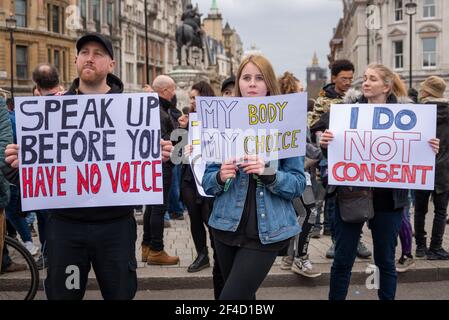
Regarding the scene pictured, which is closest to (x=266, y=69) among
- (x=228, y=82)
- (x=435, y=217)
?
(x=228, y=82)

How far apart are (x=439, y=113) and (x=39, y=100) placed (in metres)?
4.78

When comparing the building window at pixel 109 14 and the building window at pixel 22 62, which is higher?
the building window at pixel 109 14

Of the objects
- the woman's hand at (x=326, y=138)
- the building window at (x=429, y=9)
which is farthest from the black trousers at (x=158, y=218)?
the building window at (x=429, y=9)

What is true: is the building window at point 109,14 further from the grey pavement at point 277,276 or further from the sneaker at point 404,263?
the sneaker at point 404,263

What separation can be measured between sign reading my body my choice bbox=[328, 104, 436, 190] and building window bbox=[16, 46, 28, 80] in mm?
43926

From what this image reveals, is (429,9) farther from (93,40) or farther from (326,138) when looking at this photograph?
(93,40)

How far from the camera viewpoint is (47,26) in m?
48.2

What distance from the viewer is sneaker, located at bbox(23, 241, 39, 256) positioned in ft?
23.7

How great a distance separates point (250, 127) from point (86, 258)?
1.36 m

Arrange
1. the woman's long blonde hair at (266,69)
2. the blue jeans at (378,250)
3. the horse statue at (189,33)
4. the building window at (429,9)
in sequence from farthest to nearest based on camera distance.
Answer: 1. the building window at (429,9)
2. the horse statue at (189,33)
3. the blue jeans at (378,250)
4. the woman's long blonde hair at (266,69)

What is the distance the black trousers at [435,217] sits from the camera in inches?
277

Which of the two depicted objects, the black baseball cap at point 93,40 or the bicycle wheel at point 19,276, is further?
the bicycle wheel at point 19,276

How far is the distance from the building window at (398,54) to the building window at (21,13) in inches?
1305
